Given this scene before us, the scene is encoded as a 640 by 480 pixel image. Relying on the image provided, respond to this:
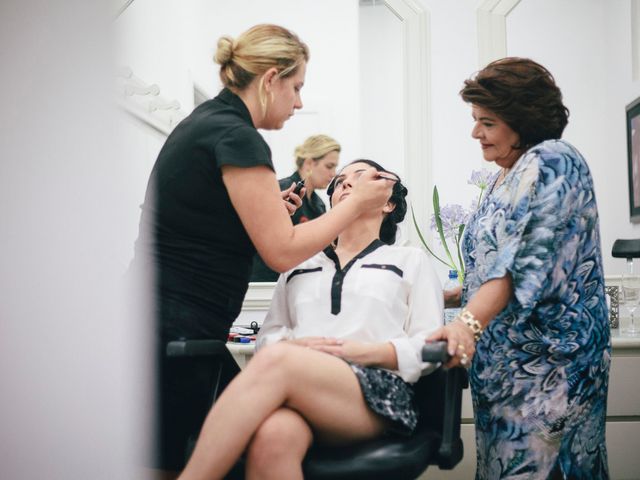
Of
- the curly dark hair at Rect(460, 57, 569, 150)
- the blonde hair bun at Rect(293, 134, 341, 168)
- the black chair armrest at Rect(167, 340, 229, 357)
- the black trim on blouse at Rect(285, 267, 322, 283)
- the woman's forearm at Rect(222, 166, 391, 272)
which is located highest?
the blonde hair bun at Rect(293, 134, 341, 168)

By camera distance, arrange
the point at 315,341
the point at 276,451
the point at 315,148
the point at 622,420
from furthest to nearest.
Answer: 1. the point at 315,148
2. the point at 622,420
3. the point at 315,341
4. the point at 276,451

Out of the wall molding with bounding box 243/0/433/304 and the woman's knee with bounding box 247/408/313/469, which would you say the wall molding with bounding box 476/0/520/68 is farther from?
the woman's knee with bounding box 247/408/313/469

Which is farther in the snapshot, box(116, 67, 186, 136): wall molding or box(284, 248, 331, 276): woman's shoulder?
box(116, 67, 186, 136): wall molding

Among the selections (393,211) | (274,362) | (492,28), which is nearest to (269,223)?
(274,362)

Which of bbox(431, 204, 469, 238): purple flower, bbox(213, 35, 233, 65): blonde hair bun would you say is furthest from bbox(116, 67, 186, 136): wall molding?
bbox(431, 204, 469, 238): purple flower

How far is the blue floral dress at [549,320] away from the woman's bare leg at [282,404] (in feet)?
1.10

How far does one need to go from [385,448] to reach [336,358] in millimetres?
Answer: 206

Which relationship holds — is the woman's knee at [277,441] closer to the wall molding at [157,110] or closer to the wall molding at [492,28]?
the wall molding at [157,110]

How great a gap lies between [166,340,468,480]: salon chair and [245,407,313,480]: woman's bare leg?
6 centimetres

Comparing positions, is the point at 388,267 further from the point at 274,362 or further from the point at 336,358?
the point at 274,362

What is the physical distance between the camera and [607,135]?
2572 mm

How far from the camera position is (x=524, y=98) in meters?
1.43

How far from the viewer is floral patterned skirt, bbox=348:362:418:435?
128 centimetres

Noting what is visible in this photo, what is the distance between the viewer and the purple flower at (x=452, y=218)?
2.48 m
